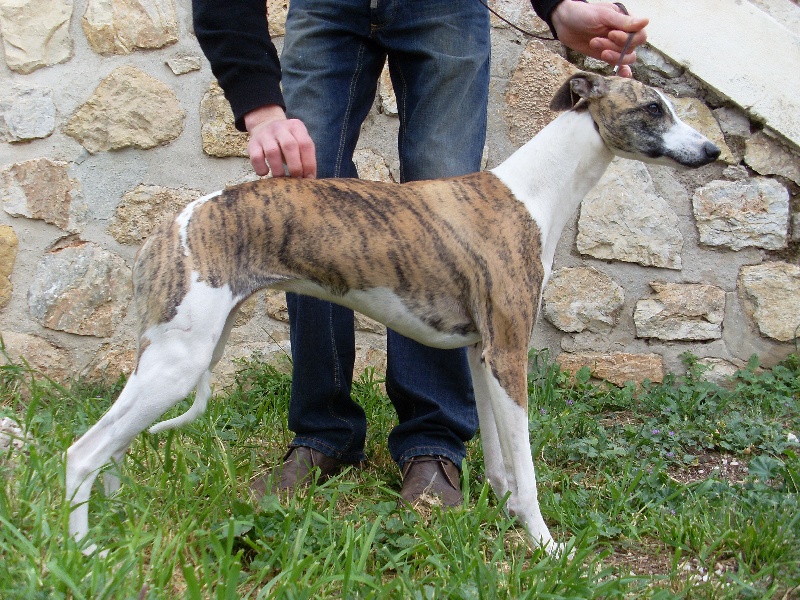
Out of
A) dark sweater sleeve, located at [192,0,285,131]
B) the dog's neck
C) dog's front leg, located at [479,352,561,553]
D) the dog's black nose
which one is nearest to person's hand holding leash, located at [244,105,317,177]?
dark sweater sleeve, located at [192,0,285,131]

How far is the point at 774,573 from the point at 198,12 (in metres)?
2.36

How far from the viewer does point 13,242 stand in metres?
3.58

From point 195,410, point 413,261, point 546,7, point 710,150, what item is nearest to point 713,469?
point 710,150

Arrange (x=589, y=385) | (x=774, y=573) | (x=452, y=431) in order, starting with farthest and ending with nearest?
1. (x=589, y=385)
2. (x=452, y=431)
3. (x=774, y=573)

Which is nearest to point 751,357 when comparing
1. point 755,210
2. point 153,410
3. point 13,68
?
point 755,210

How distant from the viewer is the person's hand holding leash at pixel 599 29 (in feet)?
8.44

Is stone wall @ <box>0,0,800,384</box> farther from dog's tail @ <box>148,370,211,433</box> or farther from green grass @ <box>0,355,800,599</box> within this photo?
dog's tail @ <box>148,370,211,433</box>

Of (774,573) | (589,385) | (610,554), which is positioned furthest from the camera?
(589,385)

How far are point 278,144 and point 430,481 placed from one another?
126 centimetres

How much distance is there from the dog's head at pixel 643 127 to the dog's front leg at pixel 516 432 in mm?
791

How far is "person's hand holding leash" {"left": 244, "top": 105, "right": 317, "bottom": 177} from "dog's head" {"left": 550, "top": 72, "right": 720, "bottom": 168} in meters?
0.98

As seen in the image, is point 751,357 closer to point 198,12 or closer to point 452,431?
point 452,431

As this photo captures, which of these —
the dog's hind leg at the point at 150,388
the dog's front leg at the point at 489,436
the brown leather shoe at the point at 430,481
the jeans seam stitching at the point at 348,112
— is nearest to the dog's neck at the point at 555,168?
the dog's front leg at the point at 489,436

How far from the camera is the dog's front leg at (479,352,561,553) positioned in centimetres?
232
